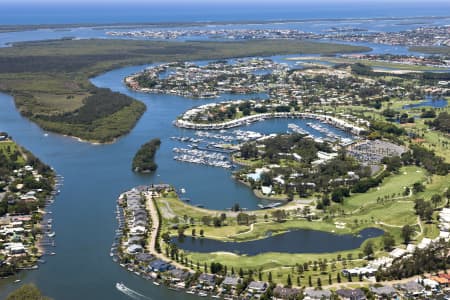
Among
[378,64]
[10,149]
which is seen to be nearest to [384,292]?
[10,149]

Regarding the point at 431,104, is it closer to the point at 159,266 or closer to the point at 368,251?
the point at 368,251

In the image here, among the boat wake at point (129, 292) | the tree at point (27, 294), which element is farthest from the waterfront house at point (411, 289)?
the tree at point (27, 294)

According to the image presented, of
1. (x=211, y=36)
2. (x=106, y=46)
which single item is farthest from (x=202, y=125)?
(x=211, y=36)

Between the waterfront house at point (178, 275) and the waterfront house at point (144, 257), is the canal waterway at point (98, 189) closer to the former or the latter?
the waterfront house at point (178, 275)

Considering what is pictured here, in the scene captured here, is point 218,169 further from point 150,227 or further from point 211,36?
point 211,36

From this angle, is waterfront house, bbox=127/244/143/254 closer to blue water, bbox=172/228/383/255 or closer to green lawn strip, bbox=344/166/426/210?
blue water, bbox=172/228/383/255

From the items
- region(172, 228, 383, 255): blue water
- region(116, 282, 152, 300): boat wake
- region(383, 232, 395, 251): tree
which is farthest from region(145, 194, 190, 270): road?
region(383, 232, 395, 251): tree
